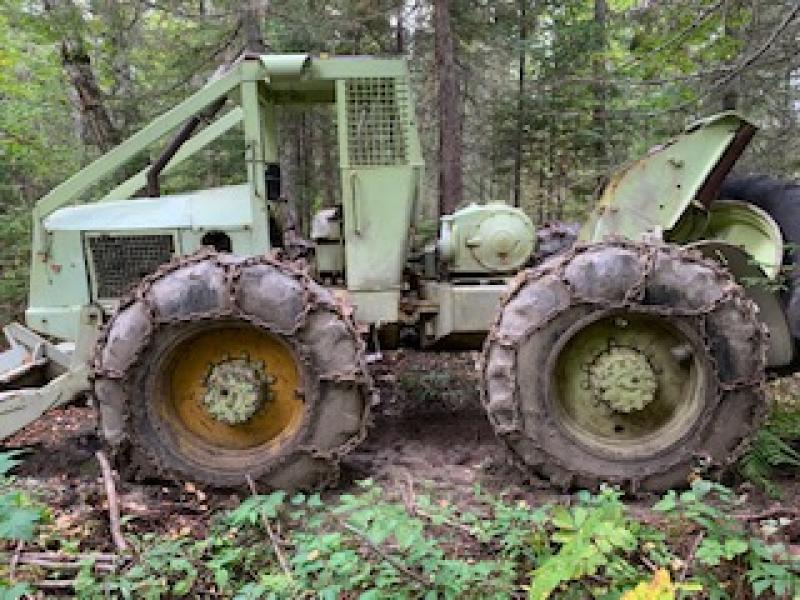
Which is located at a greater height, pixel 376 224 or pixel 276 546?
pixel 376 224

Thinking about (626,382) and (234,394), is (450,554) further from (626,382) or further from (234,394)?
(234,394)

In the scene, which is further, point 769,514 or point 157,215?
point 157,215

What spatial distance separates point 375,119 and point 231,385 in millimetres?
1826

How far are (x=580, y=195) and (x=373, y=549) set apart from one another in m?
8.42

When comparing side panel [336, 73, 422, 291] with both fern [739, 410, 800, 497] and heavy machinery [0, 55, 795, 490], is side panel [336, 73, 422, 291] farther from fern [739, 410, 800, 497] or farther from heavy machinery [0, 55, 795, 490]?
fern [739, 410, 800, 497]

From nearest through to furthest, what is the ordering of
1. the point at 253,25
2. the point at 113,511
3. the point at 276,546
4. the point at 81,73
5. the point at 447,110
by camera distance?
the point at 276,546, the point at 113,511, the point at 447,110, the point at 253,25, the point at 81,73

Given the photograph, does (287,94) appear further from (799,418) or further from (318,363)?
(799,418)

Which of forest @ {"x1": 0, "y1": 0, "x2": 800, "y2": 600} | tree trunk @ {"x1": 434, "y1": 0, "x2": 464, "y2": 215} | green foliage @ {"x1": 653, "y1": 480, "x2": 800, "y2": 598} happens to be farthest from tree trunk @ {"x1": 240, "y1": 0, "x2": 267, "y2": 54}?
green foliage @ {"x1": 653, "y1": 480, "x2": 800, "y2": 598}

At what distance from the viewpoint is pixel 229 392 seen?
160 inches

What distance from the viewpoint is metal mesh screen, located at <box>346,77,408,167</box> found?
4.55 meters

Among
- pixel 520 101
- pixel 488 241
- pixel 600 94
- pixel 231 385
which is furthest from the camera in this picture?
pixel 520 101

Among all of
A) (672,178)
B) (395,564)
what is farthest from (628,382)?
(395,564)

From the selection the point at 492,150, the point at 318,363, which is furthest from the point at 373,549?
the point at 492,150

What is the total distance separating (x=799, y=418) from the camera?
4.89 m
